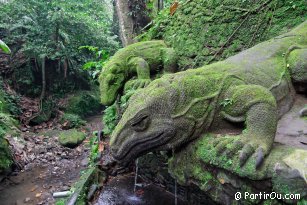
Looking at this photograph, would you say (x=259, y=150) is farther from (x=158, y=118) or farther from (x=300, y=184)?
(x=158, y=118)

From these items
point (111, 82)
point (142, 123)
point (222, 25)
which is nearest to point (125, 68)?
point (111, 82)

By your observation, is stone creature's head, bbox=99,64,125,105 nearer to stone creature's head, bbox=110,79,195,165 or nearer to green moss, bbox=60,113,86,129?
stone creature's head, bbox=110,79,195,165

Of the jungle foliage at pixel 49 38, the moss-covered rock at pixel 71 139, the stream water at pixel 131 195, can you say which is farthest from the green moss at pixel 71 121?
the stream water at pixel 131 195

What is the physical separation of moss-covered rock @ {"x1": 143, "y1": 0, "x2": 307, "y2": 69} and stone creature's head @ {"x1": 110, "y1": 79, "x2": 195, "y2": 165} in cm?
278

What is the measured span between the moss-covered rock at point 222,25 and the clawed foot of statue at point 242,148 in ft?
9.80

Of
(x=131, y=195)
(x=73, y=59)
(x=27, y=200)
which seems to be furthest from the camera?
(x=73, y=59)

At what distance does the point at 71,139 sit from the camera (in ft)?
35.6

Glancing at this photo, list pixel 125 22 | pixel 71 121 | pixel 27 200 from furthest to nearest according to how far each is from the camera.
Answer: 1. pixel 71 121
2. pixel 125 22
3. pixel 27 200

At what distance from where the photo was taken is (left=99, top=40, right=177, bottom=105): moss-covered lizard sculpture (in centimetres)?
516

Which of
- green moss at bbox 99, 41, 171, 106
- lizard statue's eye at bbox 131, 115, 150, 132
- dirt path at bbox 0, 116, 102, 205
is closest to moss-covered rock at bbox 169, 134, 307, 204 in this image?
lizard statue's eye at bbox 131, 115, 150, 132

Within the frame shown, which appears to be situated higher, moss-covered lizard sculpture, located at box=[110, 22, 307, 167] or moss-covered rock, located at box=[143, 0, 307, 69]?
moss-covered rock, located at box=[143, 0, 307, 69]

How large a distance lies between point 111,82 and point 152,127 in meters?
2.36

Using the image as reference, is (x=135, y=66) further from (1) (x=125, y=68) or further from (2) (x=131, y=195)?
(2) (x=131, y=195)

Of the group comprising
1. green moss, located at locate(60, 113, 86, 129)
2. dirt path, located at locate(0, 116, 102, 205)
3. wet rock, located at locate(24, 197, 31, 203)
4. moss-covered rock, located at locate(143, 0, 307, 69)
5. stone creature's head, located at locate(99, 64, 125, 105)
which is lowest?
wet rock, located at locate(24, 197, 31, 203)
